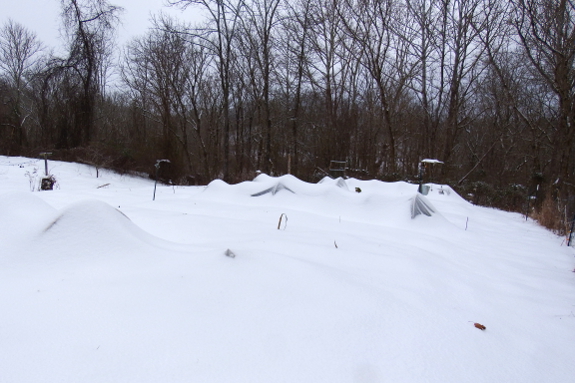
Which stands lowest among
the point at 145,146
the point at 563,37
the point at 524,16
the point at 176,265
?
the point at 176,265

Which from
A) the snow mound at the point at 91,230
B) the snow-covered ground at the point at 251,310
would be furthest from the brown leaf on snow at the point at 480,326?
the snow mound at the point at 91,230

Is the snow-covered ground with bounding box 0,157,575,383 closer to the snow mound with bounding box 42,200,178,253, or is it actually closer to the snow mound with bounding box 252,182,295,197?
the snow mound with bounding box 42,200,178,253

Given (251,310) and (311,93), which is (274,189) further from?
(311,93)

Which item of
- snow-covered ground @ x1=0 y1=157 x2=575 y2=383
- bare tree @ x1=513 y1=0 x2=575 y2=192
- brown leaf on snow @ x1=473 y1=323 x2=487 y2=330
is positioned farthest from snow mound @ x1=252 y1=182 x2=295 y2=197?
bare tree @ x1=513 y1=0 x2=575 y2=192

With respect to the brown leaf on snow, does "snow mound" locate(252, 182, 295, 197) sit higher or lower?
higher

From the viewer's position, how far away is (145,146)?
49.3ft

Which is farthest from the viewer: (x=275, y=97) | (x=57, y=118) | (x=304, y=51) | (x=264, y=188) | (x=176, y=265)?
(x=275, y=97)

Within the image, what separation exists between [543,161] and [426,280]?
22.9 metres

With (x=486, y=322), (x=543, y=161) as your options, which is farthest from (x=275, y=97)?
(x=486, y=322)

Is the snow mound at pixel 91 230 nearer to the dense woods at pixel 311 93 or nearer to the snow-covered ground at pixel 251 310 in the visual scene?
the snow-covered ground at pixel 251 310

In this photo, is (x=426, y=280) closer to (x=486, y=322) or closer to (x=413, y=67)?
(x=486, y=322)

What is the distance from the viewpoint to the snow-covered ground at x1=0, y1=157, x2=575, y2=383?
120 centimetres

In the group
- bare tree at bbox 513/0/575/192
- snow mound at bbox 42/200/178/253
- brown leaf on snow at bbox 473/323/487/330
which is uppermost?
bare tree at bbox 513/0/575/192

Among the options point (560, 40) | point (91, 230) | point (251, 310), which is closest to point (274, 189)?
point (91, 230)
